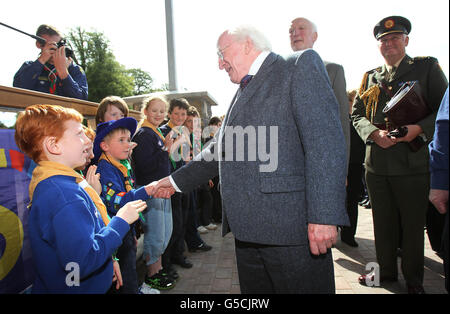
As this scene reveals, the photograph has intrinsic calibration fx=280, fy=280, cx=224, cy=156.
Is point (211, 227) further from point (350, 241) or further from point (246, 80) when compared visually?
point (246, 80)

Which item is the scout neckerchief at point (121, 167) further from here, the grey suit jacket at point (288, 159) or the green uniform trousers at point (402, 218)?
the green uniform trousers at point (402, 218)

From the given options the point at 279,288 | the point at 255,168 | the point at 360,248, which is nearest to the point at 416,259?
the point at 360,248

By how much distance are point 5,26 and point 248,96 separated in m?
1.98

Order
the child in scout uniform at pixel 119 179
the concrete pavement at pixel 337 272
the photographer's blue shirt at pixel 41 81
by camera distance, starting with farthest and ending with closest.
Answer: the concrete pavement at pixel 337 272 < the photographer's blue shirt at pixel 41 81 < the child in scout uniform at pixel 119 179

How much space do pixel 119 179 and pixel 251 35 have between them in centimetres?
146

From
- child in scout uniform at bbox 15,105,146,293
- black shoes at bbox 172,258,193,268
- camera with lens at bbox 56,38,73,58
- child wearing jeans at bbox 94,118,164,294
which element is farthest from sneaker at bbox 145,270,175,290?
camera with lens at bbox 56,38,73,58

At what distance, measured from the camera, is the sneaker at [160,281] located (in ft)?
9.70

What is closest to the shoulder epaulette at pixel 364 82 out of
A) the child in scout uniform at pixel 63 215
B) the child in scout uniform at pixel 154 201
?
the child in scout uniform at pixel 154 201

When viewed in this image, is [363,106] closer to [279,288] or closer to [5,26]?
[279,288]

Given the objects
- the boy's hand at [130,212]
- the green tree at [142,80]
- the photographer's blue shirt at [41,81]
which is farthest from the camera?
the green tree at [142,80]

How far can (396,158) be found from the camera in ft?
8.99

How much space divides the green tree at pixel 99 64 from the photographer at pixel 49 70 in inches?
1236

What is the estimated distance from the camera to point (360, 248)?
404 centimetres
